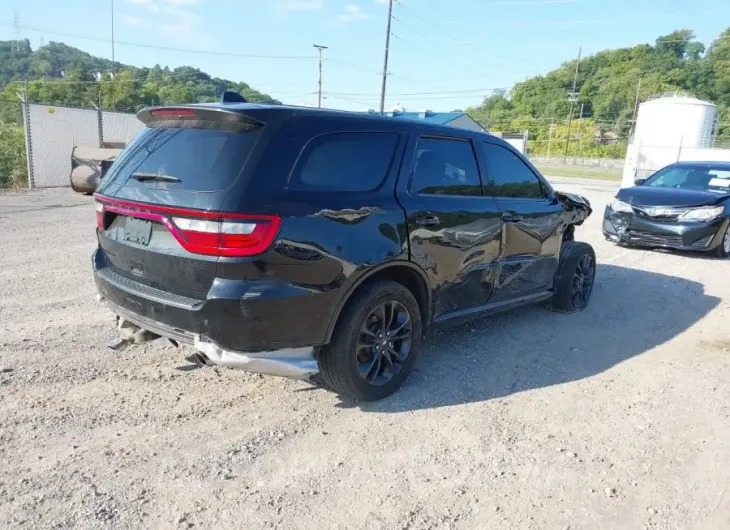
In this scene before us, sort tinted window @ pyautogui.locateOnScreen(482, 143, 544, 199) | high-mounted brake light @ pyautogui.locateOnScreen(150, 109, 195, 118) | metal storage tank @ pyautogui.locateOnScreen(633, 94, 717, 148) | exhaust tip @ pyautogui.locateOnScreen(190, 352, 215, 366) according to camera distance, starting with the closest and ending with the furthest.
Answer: exhaust tip @ pyautogui.locateOnScreen(190, 352, 215, 366)
high-mounted brake light @ pyautogui.locateOnScreen(150, 109, 195, 118)
tinted window @ pyautogui.locateOnScreen(482, 143, 544, 199)
metal storage tank @ pyautogui.locateOnScreen(633, 94, 717, 148)

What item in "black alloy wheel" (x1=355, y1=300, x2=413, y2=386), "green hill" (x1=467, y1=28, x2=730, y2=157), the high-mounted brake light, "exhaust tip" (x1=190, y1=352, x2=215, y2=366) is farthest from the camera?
"green hill" (x1=467, y1=28, x2=730, y2=157)

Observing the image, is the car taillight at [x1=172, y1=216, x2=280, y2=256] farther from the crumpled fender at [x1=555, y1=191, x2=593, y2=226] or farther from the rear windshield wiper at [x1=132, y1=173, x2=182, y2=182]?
the crumpled fender at [x1=555, y1=191, x2=593, y2=226]

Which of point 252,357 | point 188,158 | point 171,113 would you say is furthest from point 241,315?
point 171,113

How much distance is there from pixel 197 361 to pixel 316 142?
4.80 ft

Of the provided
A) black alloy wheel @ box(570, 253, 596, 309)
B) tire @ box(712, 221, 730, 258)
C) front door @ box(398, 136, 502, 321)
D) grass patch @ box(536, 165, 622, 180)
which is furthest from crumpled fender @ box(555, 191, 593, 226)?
grass patch @ box(536, 165, 622, 180)

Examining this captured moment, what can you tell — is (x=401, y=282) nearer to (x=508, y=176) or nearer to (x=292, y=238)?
(x=292, y=238)

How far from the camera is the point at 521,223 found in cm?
483

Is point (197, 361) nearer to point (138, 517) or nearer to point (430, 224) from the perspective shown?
point (138, 517)

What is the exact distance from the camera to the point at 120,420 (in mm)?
3320

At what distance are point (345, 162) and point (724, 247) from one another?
27.5 ft

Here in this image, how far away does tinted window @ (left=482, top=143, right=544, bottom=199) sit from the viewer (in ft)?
15.2

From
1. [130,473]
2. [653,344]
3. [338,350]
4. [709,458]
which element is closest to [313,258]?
[338,350]

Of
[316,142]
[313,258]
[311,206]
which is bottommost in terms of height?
[313,258]

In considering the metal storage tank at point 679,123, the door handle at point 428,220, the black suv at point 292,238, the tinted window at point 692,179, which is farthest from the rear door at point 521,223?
the metal storage tank at point 679,123
